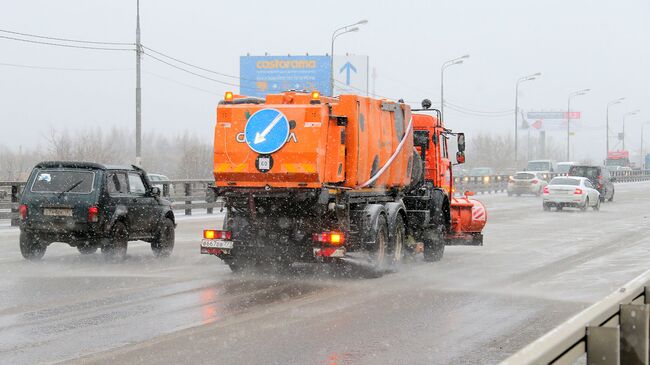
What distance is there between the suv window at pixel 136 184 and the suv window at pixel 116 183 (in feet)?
0.58

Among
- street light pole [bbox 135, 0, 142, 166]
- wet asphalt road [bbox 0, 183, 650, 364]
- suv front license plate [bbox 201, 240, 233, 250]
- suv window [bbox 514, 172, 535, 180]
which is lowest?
wet asphalt road [bbox 0, 183, 650, 364]

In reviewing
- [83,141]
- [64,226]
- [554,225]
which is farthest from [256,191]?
[83,141]

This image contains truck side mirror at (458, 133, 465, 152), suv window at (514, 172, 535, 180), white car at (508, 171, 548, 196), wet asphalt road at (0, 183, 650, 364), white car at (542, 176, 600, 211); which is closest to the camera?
wet asphalt road at (0, 183, 650, 364)

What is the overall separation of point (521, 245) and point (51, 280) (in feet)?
34.6

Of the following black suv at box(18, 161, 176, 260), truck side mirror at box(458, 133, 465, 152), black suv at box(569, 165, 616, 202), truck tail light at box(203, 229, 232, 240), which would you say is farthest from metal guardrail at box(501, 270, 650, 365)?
black suv at box(569, 165, 616, 202)

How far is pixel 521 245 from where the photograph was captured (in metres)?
19.0

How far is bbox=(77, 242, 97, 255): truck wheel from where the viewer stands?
14578 mm

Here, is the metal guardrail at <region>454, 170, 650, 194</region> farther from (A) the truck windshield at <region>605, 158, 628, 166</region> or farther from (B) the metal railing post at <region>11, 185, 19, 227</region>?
(A) the truck windshield at <region>605, 158, 628, 166</region>

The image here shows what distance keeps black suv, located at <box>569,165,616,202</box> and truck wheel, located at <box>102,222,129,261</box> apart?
32.7 m

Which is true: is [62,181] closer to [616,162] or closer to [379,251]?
[379,251]

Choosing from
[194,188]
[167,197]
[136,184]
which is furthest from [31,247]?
[194,188]

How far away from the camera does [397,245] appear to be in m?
14.2

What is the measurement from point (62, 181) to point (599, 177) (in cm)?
3413

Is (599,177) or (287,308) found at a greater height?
(599,177)
